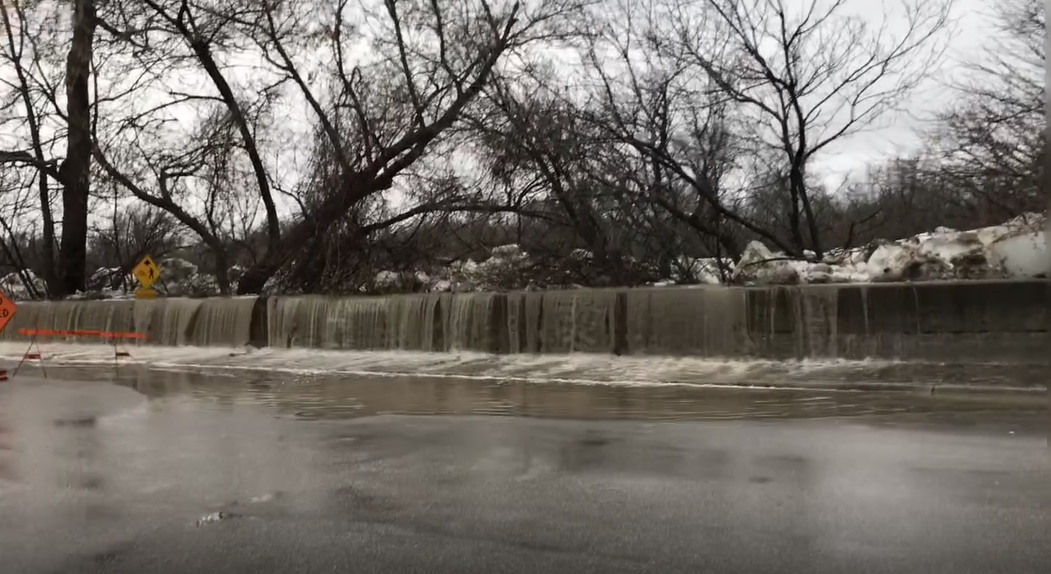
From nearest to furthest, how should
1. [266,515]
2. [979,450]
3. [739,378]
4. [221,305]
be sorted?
[266,515] → [979,450] → [739,378] → [221,305]

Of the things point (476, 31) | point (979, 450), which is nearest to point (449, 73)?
point (476, 31)

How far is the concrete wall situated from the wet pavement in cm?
238

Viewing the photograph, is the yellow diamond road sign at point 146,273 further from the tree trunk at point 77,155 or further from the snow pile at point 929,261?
the snow pile at point 929,261

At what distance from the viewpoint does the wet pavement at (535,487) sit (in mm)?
4461

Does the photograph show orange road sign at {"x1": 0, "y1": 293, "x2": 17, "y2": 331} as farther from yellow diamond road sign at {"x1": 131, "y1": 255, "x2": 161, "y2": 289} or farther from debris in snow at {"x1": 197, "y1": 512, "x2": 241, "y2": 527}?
debris in snow at {"x1": 197, "y1": 512, "x2": 241, "y2": 527}

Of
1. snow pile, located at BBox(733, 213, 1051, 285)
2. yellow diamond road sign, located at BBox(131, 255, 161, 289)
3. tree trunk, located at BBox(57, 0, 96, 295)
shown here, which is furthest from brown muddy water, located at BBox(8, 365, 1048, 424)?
tree trunk, located at BBox(57, 0, 96, 295)

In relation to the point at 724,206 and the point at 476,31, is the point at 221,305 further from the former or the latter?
the point at 724,206

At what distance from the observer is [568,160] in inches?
771

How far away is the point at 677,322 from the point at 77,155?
1948cm

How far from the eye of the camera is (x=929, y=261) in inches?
552

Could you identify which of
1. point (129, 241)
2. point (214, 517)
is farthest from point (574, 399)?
point (129, 241)

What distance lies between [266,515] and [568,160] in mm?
15202

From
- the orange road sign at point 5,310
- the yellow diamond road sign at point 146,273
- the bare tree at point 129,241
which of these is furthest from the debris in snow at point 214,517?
the bare tree at point 129,241

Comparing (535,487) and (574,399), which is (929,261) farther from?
(535,487)
